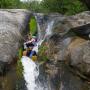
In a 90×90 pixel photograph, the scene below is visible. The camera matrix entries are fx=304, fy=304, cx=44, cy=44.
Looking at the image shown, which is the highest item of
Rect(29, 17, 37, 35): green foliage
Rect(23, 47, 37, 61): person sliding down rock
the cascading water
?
Rect(29, 17, 37, 35): green foliage

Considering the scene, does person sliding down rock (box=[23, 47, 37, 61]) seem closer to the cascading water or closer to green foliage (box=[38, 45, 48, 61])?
the cascading water

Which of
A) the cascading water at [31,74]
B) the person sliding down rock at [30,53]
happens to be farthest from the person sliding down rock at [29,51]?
the cascading water at [31,74]

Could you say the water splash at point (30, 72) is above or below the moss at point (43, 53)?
below

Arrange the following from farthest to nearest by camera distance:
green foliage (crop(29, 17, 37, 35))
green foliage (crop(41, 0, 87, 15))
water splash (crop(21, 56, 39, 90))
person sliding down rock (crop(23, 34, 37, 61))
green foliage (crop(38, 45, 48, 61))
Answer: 1. green foliage (crop(41, 0, 87, 15))
2. green foliage (crop(29, 17, 37, 35))
3. person sliding down rock (crop(23, 34, 37, 61))
4. green foliage (crop(38, 45, 48, 61))
5. water splash (crop(21, 56, 39, 90))

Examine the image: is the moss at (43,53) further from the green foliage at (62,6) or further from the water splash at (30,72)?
the green foliage at (62,6)

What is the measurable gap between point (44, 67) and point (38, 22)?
12.2 meters

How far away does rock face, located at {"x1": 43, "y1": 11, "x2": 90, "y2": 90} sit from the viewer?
13492 millimetres

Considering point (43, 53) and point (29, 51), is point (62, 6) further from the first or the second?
point (43, 53)

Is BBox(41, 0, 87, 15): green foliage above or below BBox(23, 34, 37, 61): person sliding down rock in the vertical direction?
above

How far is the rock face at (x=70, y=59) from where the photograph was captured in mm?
13492

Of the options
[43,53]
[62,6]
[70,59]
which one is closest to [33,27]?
[43,53]

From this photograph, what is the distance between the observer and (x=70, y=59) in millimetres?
13977

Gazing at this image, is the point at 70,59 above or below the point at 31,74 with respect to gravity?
above

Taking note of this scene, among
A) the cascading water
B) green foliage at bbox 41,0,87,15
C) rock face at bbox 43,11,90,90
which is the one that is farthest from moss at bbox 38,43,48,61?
green foliage at bbox 41,0,87,15
